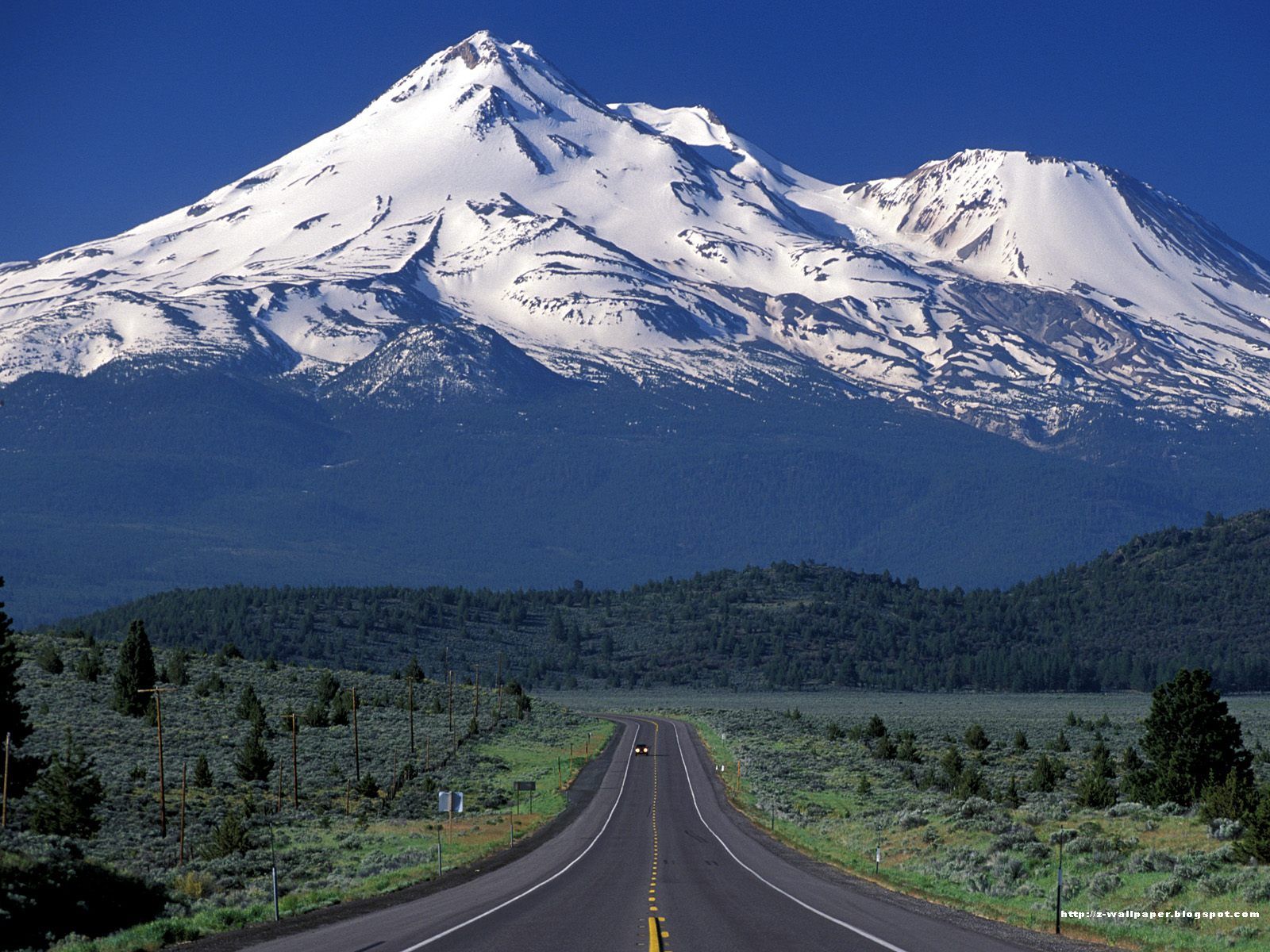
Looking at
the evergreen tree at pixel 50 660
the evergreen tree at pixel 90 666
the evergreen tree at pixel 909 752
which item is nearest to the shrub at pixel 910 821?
the evergreen tree at pixel 909 752

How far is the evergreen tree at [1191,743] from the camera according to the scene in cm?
5259

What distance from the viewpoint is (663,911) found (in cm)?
3005

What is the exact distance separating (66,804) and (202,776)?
38.0 feet

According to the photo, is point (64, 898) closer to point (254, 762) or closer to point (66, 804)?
point (66, 804)

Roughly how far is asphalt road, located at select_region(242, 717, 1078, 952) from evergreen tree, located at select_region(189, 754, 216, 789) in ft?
49.5

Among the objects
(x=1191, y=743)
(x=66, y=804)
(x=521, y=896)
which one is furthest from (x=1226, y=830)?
(x=66, y=804)

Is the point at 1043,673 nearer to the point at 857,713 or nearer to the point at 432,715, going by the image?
the point at 857,713

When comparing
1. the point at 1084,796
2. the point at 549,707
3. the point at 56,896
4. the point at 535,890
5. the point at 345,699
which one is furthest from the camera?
the point at 549,707

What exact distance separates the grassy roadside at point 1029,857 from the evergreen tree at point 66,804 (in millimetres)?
20916

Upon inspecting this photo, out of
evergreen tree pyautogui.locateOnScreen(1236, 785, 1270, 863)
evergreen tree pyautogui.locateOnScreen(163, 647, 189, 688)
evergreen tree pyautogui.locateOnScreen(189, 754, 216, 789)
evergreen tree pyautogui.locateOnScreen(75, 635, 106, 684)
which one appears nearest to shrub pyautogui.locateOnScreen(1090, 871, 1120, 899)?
evergreen tree pyautogui.locateOnScreen(1236, 785, 1270, 863)

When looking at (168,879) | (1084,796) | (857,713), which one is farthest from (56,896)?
(857,713)

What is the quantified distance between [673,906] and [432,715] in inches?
2623

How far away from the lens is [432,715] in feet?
314

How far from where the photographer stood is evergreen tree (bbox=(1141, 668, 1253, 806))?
52594 mm
